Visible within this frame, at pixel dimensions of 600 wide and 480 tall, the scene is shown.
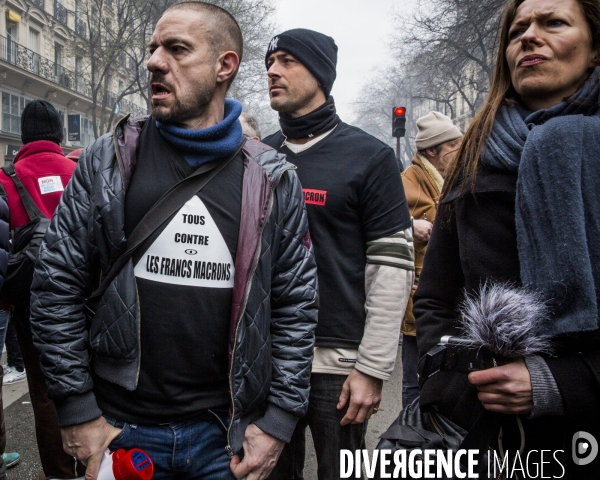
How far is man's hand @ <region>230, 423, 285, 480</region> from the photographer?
1.72 metres

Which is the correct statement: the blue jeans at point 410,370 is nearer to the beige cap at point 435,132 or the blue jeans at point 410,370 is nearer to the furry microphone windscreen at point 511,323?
the beige cap at point 435,132

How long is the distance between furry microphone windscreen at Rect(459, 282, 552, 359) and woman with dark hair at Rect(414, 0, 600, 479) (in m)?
0.03

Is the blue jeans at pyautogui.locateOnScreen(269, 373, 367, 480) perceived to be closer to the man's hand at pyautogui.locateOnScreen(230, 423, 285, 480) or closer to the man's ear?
the man's hand at pyautogui.locateOnScreen(230, 423, 285, 480)

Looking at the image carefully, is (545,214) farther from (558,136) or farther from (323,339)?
(323,339)

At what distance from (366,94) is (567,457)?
63.9 meters

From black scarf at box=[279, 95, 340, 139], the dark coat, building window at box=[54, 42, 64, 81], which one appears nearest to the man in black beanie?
black scarf at box=[279, 95, 340, 139]

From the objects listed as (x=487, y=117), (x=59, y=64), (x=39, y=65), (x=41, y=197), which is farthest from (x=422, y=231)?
(x=59, y=64)

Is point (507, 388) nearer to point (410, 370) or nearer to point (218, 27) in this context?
point (218, 27)

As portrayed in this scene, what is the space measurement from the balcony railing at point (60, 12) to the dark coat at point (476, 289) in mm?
34516

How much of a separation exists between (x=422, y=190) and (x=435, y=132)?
1.84 feet

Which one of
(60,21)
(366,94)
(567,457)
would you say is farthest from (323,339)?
(366,94)

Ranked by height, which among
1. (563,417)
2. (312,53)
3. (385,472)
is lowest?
(385,472)

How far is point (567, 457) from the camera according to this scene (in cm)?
128

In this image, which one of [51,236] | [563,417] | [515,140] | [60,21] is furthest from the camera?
[60,21]
